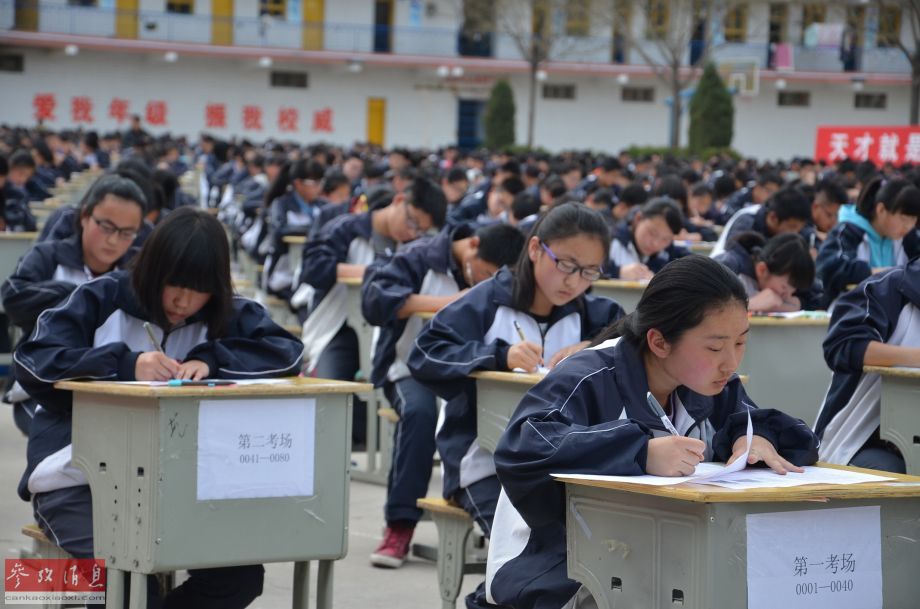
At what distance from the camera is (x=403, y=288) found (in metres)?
5.40

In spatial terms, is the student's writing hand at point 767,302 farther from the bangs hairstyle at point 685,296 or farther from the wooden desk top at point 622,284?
the bangs hairstyle at point 685,296

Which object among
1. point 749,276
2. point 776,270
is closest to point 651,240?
point 749,276

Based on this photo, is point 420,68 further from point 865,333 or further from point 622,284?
point 865,333

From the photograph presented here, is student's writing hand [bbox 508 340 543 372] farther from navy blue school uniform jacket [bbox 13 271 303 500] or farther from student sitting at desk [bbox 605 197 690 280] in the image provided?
student sitting at desk [bbox 605 197 690 280]

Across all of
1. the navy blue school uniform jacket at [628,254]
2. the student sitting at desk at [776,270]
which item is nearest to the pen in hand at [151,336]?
the student sitting at desk at [776,270]

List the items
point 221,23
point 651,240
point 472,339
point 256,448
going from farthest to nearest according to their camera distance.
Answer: point 221,23 → point 651,240 → point 472,339 → point 256,448

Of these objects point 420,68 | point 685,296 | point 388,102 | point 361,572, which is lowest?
point 361,572

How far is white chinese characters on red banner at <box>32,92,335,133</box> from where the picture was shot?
3278 cm

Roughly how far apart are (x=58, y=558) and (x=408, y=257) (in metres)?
2.16

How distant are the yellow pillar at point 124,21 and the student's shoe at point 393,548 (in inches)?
1148

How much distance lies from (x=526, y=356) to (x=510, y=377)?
8 centimetres

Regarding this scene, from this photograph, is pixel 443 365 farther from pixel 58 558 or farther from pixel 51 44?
pixel 51 44

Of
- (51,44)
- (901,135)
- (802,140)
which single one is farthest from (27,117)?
(901,135)

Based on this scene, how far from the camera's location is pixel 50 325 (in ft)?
11.9
